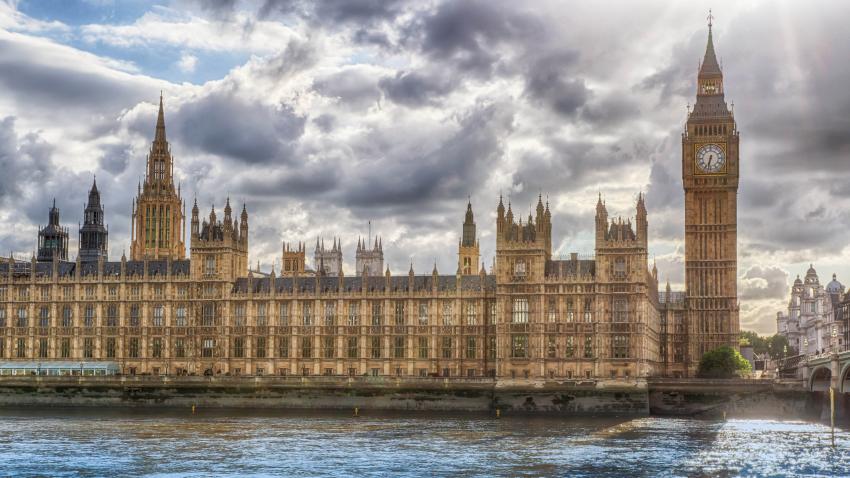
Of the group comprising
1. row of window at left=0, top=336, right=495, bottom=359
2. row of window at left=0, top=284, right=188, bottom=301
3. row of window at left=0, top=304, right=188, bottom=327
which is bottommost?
row of window at left=0, top=336, right=495, bottom=359

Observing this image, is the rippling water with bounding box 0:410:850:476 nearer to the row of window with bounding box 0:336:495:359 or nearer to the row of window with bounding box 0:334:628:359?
the row of window with bounding box 0:334:628:359

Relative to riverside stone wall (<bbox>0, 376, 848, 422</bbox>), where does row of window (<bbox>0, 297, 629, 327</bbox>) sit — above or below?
above

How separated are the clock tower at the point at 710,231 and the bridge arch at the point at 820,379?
30.3m

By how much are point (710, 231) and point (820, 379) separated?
38.9m

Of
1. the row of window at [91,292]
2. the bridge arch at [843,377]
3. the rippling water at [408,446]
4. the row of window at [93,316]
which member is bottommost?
the rippling water at [408,446]

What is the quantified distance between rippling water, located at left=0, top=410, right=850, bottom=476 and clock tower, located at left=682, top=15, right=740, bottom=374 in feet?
179

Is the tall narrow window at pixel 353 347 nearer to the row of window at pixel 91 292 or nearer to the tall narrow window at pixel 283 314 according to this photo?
the tall narrow window at pixel 283 314

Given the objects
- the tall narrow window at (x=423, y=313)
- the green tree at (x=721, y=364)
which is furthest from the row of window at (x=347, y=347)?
the green tree at (x=721, y=364)

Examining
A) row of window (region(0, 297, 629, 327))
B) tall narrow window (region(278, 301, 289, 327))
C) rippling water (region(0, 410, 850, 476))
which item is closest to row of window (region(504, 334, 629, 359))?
row of window (region(0, 297, 629, 327))

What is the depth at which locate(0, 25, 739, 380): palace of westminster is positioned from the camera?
156 metres

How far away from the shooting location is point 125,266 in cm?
17512

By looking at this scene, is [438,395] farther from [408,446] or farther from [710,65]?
[710,65]

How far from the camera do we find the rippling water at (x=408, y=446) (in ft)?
276

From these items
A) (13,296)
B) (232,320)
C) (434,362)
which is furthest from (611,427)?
(13,296)
